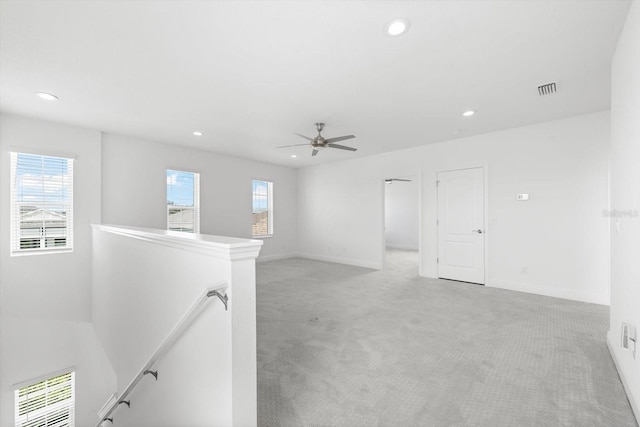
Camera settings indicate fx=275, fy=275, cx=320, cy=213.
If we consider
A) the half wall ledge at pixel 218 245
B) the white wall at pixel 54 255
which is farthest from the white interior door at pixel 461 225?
the white wall at pixel 54 255

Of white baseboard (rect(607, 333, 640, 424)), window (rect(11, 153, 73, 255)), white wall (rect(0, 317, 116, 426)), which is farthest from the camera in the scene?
window (rect(11, 153, 73, 255))

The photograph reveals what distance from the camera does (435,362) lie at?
95.7 inches

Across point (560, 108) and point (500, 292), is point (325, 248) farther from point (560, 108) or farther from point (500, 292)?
point (560, 108)

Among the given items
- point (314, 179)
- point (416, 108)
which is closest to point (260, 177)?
point (314, 179)

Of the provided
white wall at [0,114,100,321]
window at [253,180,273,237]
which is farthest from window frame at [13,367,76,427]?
window at [253,180,273,237]

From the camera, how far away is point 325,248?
299 inches

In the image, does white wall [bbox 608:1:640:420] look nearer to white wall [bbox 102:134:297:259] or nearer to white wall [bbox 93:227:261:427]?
white wall [bbox 93:227:261:427]

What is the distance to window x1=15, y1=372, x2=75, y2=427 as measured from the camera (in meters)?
4.01

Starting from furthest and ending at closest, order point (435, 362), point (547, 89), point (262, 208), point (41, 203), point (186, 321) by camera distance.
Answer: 1. point (262, 208)
2. point (41, 203)
3. point (547, 89)
4. point (435, 362)
5. point (186, 321)

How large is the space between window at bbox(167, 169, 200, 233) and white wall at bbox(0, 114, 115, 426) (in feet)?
4.07

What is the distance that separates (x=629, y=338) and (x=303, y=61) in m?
3.30

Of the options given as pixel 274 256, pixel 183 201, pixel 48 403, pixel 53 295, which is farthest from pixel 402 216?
pixel 48 403

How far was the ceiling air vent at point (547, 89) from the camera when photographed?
304cm

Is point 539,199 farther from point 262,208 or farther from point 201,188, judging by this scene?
point 201,188
